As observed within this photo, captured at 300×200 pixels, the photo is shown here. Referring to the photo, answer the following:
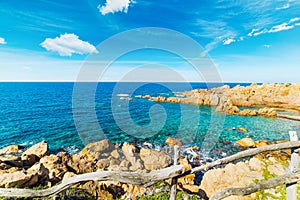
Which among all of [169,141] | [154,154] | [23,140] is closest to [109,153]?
[154,154]

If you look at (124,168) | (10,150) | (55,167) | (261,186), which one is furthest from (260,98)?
(261,186)

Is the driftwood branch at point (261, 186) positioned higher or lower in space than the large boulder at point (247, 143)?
higher

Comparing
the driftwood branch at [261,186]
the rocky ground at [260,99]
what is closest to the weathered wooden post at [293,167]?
the driftwood branch at [261,186]

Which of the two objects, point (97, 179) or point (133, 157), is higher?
point (97, 179)

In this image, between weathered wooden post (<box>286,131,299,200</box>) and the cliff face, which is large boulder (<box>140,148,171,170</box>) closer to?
weathered wooden post (<box>286,131,299,200</box>)

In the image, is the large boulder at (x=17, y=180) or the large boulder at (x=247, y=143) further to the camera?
the large boulder at (x=247, y=143)

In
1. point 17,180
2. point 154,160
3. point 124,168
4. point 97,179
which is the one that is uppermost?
point 97,179

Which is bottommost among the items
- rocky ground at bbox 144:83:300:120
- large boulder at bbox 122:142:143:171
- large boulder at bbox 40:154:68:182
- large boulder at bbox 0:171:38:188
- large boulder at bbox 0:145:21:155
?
large boulder at bbox 0:145:21:155

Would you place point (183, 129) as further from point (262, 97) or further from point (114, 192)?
point (262, 97)

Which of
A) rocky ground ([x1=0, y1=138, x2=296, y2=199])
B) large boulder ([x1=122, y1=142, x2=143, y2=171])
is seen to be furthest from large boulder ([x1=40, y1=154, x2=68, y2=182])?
large boulder ([x1=122, y1=142, x2=143, y2=171])

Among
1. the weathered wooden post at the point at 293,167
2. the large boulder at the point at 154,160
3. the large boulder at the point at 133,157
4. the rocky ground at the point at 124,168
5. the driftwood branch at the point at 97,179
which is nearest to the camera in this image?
the driftwood branch at the point at 97,179

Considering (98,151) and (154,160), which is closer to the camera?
(154,160)

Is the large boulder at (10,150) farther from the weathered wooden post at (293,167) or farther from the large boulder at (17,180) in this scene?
the weathered wooden post at (293,167)

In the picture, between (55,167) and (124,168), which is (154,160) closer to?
(124,168)
